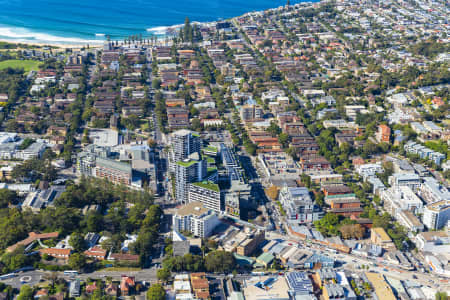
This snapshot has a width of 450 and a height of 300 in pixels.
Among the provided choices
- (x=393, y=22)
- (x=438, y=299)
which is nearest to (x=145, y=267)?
(x=438, y=299)

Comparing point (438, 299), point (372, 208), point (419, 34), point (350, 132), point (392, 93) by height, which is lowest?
point (438, 299)

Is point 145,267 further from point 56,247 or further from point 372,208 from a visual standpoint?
point 372,208

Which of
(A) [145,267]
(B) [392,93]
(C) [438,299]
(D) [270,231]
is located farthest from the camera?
(B) [392,93]

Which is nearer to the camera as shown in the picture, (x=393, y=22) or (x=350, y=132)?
(x=350, y=132)

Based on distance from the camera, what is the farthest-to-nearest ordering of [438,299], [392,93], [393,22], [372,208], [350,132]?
[393,22], [392,93], [350,132], [372,208], [438,299]

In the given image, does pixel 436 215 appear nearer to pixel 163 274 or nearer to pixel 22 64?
pixel 163 274

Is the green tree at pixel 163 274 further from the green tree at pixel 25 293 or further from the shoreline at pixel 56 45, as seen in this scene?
the shoreline at pixel 56 45

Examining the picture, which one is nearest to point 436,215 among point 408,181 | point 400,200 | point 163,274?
point 400,200
